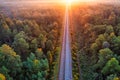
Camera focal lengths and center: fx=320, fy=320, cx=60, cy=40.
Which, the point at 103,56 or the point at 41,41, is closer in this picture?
the point at 103,56

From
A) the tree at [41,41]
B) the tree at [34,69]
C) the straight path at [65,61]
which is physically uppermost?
the tree at [41,41]

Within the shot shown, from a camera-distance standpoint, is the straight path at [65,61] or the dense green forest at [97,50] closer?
the dense green forest at [97,50]

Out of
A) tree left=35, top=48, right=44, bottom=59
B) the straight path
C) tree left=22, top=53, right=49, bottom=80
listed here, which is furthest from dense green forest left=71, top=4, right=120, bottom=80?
tree left=35, top=48, right=44, bottom=59

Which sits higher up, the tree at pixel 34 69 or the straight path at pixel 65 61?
the tree at pixel 34 69

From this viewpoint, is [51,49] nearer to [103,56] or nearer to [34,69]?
[103,56]

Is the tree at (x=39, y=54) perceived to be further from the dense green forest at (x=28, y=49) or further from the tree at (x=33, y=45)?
the tree at (x=33, y=45)

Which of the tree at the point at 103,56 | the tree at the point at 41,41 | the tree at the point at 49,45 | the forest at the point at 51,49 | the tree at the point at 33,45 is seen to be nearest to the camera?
the forest at the point at 51,49

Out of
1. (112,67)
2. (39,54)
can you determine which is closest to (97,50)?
(112,67)

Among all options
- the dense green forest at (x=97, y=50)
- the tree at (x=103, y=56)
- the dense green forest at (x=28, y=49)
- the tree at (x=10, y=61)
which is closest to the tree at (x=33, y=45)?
the dense green forest at (x=28, y=49)
